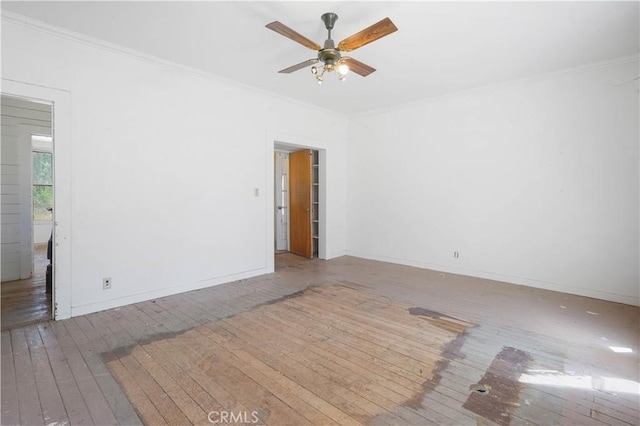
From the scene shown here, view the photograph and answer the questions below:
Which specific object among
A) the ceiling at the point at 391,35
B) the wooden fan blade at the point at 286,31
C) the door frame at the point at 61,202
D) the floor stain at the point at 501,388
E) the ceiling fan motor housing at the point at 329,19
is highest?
the ceiling at the point at 391,35

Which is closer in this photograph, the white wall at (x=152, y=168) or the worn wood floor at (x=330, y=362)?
the worn wood floor at (x=330, y=362)

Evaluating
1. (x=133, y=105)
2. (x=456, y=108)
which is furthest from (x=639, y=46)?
(x=133, y=105)

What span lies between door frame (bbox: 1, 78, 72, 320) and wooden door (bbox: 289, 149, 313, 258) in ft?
12.9

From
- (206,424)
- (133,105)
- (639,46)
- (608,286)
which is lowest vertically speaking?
(206,424)

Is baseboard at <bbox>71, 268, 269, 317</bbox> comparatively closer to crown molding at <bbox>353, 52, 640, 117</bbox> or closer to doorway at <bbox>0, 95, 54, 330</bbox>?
doorway at <bbox>0, 95, 54, 330</bbox>

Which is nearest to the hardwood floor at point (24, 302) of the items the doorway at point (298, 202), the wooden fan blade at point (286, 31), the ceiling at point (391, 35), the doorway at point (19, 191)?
the doorway at point (19, 191)

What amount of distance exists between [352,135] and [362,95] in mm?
1392

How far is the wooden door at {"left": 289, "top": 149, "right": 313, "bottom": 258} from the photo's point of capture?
6336mm

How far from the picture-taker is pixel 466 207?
16.5 ft

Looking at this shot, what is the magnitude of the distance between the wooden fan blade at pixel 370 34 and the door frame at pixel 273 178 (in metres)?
2.53

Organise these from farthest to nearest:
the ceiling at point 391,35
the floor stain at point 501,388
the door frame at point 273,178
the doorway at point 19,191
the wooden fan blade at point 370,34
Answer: the door frame at point 273,178 → the doorway at point 19,191 → the ceiling at point 391,35 → the wooden fan blade at point 370,34 → the floor stain at point 501,388

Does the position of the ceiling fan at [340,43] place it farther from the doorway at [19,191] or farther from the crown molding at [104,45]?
the doorway at [19,191]

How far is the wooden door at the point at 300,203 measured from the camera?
6.34 m

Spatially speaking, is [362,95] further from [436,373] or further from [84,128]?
[436,373]
